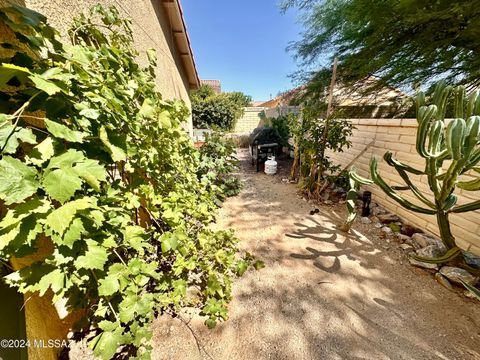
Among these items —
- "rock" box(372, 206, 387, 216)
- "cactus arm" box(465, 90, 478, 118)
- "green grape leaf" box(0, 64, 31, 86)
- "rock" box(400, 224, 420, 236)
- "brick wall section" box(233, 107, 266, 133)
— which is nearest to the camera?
"green grape leaf" box(0, 64, 31, 86)

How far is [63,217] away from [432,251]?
10.4ft

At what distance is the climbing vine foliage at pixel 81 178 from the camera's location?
64cm

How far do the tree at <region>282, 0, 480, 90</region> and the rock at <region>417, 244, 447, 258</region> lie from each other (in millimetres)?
2603

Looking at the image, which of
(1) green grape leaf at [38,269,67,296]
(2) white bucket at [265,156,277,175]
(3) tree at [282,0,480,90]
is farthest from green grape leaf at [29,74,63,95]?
(2) white bucket at [265,156,277,175]

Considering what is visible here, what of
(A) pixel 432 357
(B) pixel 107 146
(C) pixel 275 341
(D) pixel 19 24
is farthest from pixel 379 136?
(D) pixel 19 24

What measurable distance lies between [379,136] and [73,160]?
402 cm

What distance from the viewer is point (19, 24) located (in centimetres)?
70

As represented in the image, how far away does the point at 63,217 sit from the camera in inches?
25.3

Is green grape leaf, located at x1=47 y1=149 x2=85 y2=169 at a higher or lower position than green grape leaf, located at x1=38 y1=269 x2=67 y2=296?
higher

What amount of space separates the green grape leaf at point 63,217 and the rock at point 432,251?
10.1 feet

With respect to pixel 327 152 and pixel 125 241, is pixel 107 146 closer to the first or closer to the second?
pixel 125 241

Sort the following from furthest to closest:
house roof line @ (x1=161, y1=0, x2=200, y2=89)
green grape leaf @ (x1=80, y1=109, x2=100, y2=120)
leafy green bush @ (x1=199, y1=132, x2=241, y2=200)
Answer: leafy green bush @ (x1=199, y1=132, x2=241, y2=200)
house roof line @ (x1=161, y1=0, x2=200, y2=89)
green grape leaf @ (x1=80, y1=109, x2=100, y2=120)

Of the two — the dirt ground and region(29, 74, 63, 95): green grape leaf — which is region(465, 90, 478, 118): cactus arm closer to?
the dirt ground

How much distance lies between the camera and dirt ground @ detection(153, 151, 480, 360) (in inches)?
54.6
